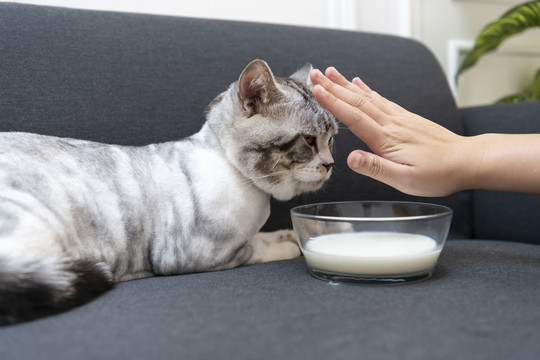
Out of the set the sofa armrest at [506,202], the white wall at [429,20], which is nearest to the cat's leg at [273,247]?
the sofa armrest at [506,202]

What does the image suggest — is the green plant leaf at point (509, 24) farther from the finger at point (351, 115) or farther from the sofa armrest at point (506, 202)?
the finger at point (351, 115)

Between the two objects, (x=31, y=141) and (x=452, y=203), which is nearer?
(x=31, y=141)

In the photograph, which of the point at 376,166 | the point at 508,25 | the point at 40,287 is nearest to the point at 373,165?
the point at 376,166

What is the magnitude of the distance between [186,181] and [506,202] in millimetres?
1072

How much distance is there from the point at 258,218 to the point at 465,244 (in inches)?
26.8

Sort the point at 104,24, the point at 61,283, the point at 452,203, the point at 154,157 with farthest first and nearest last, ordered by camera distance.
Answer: the point at 452,203 < the point at 104,24 < the point at 154,157 < the point at 61,283

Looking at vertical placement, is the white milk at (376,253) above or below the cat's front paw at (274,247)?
above

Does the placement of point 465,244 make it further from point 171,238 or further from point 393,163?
point 171,238

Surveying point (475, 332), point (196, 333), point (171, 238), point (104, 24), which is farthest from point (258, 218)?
point (104, 24)

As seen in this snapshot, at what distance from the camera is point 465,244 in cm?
144

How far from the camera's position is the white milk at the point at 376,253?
0.93 meters

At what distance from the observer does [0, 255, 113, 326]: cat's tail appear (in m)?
0.81

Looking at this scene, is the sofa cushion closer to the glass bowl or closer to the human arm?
the glass bowl

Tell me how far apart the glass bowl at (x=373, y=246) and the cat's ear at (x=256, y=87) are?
30cm
